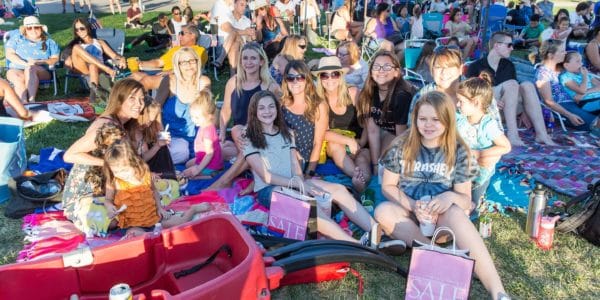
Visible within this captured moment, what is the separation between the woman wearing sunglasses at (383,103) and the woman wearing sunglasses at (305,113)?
1.56ft

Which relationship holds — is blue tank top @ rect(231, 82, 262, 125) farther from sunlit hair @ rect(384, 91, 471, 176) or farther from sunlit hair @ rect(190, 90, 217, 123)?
sunlit hair @ rect(384, 91, 471, 176)

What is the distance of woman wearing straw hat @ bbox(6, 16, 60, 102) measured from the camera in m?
8.02

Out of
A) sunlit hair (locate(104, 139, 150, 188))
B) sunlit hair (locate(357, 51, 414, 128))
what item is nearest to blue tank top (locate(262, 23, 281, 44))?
sunlit hair (locate(357, 51, 414, 128))

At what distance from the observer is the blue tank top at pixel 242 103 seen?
5.64 meters

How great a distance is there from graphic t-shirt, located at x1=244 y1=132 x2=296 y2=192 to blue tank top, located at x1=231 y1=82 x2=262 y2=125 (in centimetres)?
113

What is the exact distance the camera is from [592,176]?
5379 millimetres

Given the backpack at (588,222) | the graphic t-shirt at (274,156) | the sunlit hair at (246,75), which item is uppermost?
the sunlit hair at (246,75)

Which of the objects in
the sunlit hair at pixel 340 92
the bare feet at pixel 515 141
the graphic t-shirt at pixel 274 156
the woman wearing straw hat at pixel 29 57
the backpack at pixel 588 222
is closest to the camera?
the backpack at pixel 588 222

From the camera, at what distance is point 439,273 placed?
2.98 metres

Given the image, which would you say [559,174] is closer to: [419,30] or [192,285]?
[192,285]

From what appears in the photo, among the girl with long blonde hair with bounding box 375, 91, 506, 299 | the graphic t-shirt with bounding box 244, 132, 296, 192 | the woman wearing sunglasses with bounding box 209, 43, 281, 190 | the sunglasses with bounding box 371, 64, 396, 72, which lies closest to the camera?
the girl with long blonde hair with bounding box 375, 91, 506, 299

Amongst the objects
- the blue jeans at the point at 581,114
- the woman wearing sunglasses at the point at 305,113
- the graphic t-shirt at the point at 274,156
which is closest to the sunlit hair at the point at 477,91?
the woman wearing sunglasses at the point at 305,113

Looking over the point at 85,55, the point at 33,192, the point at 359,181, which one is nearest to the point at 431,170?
the point at 359,181

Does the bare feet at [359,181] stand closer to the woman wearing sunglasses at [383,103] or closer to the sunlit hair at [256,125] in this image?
the woman wearing sunglasses at [383,103]
